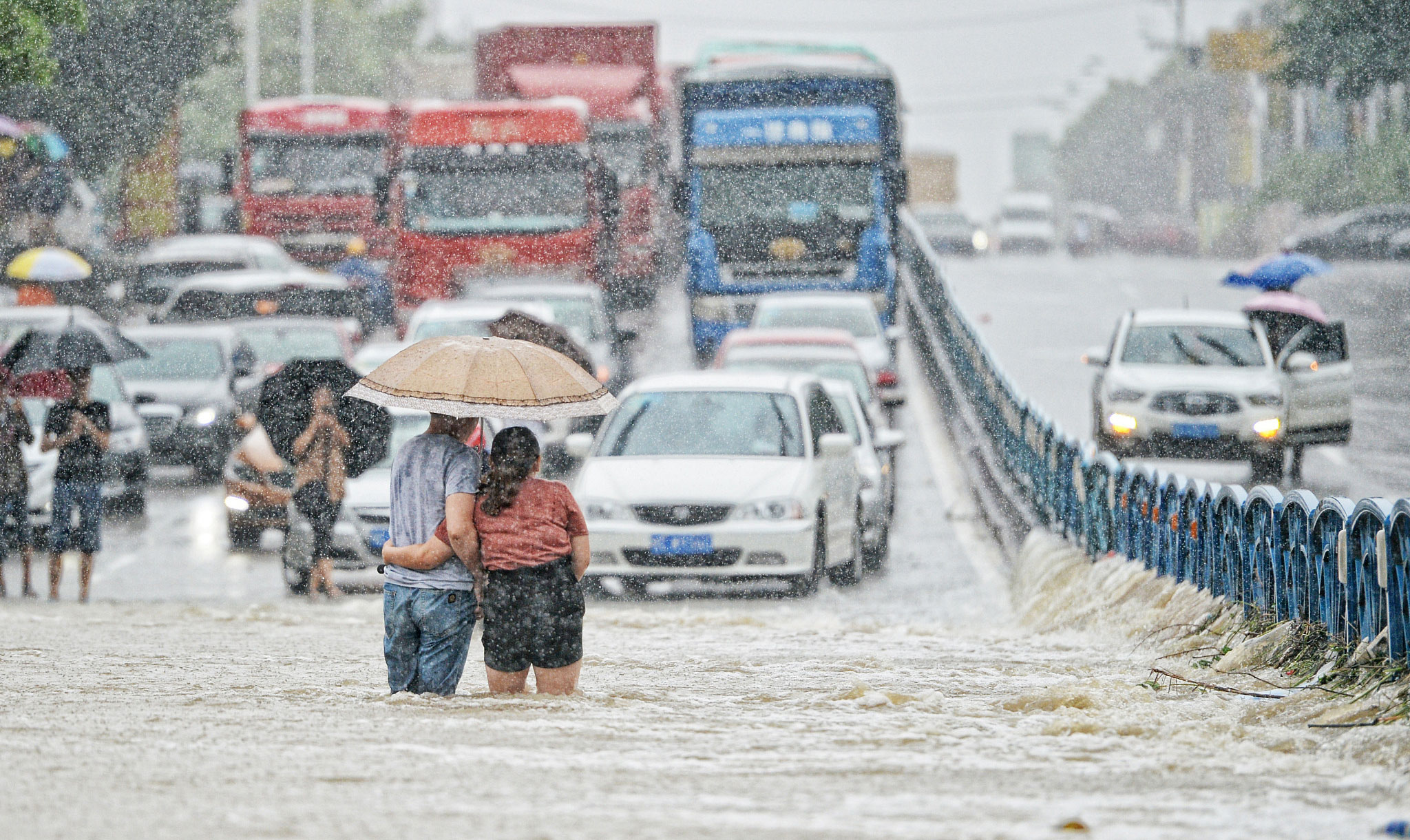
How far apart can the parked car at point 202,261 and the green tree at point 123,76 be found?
405 centimetres

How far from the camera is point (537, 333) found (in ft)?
40.0

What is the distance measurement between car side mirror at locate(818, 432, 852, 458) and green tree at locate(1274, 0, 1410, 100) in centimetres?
2827

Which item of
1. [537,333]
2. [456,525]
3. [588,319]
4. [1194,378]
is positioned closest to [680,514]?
[537,333]

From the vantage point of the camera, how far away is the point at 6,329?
21609 millimetres

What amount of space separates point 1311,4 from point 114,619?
3884 centimetres

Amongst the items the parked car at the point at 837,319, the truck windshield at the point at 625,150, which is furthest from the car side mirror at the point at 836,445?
the truck windshield at the point at 625,150

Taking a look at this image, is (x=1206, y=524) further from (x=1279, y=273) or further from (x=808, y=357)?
(x=1279, y=273)

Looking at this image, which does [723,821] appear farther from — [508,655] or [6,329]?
[6,329]

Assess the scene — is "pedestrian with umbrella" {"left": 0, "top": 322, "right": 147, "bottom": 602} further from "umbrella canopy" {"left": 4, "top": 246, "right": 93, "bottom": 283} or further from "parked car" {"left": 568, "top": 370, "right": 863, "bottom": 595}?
"umbrella canopy" {"left": 4, "top": 246, "right": 93, "bottom": 283}

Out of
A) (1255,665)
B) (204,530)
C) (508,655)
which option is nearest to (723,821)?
(508,655)

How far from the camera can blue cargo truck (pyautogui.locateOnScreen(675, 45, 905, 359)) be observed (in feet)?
88.6

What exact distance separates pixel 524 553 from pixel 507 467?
0.32m

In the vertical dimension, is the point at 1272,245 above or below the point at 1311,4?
below

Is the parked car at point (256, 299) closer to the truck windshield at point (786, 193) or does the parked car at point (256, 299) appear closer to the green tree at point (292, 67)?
the truck windshield at point (786, 193)
